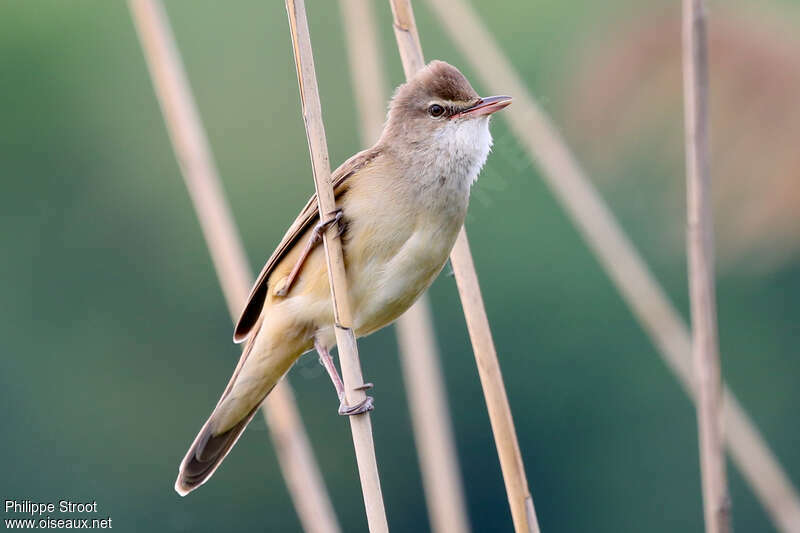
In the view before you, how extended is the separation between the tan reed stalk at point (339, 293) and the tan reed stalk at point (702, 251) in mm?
868

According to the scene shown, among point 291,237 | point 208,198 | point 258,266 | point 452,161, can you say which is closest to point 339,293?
Answer: point 291,237

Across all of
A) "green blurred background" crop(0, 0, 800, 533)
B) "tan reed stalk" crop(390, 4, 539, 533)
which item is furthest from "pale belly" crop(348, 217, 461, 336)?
Result: "green blurred background" crop(0, 0, 800, 533)

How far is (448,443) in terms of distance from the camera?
2979 mm

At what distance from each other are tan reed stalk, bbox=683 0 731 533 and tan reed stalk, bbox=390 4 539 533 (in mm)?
486

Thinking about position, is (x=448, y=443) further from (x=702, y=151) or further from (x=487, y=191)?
(x=702, y=151)

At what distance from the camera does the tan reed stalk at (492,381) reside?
2197mm

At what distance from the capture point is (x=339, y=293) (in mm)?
2191

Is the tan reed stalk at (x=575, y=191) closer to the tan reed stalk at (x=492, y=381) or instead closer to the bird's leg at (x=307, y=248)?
the tan reed stalk at (x=492, y=381)

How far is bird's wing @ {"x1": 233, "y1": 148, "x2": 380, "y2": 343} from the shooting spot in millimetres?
2625

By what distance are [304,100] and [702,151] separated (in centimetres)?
101

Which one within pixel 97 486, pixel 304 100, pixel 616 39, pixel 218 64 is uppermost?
pixel 218 64

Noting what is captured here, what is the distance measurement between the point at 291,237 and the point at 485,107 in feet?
2.13

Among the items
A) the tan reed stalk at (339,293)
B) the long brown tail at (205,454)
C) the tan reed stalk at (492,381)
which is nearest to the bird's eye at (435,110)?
the tan reed stalk at (492,381)

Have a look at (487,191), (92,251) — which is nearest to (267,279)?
(487,191)
